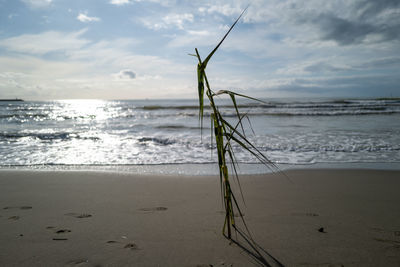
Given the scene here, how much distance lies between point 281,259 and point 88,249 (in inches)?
59.0

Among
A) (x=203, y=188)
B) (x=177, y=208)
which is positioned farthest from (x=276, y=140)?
(x=177, y=208)

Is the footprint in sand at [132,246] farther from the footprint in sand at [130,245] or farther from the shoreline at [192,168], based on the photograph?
the shoreline at [192,168]

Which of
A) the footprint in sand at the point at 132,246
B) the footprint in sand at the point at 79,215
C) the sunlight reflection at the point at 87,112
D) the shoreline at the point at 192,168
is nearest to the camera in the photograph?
the footprint in sand at the point at 132,246

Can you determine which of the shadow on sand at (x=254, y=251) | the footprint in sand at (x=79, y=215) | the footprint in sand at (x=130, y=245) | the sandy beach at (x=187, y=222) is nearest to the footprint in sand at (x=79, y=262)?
the sandy beach at (x=187, y=222)

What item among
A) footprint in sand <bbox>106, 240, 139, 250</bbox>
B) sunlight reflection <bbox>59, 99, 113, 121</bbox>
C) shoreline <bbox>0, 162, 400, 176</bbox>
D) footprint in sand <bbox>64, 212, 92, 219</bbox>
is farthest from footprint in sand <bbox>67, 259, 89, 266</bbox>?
sunlight reflection <bbox>59, 99, 113, 121</bbox>

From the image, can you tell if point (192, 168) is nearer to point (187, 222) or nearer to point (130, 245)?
point (187, 222)

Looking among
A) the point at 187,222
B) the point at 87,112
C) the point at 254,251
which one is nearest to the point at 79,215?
the point at 187,222

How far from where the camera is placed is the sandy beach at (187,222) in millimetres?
1797

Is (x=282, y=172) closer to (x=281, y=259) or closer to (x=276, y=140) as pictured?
(x=281, y=259)

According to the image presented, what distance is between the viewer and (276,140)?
8.02m

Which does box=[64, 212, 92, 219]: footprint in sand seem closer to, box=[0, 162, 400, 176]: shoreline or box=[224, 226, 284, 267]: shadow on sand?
box=[224, 226, 284, 267]: shadow on sand

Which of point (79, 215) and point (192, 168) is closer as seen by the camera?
point (79, 215)

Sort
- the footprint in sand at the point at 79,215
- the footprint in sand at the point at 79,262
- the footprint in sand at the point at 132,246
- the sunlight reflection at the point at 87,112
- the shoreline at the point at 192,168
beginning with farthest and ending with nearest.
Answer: the sunlight reflection at the point at 87,112 → the shoreline at the point at 192,168 → the footprint in sand at the point at 79,215 → the footprint in sand at the point at 132,246 → the footprint in sand at the point at 79,262

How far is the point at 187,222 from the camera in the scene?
237 cm
